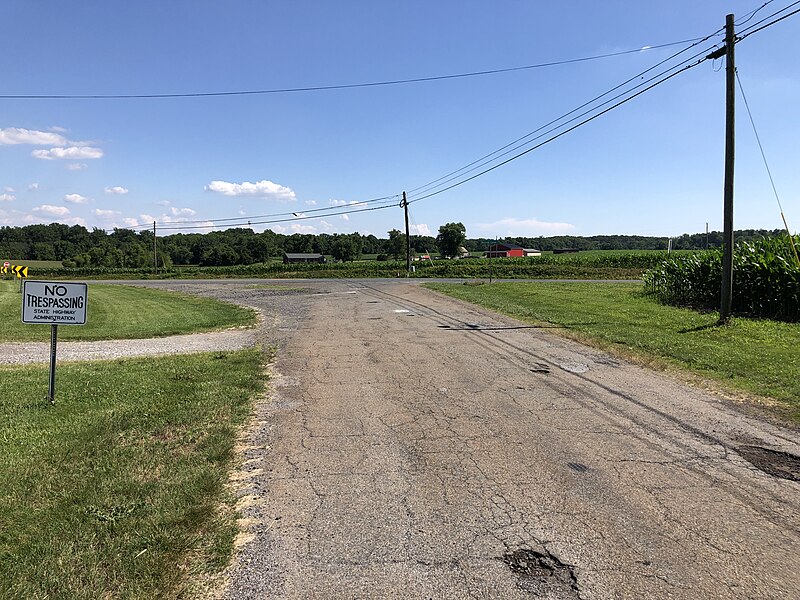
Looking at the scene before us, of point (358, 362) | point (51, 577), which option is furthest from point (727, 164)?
point (51, 577)

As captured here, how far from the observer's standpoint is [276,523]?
386 centimetres

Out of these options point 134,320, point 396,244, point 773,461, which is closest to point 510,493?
point 773,461

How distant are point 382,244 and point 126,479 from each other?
127 meters

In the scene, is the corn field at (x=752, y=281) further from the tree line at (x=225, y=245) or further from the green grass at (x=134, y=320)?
the tree line at (x=225, y=245)

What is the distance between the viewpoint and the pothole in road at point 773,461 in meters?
4.79

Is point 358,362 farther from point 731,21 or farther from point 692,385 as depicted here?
point 731,21

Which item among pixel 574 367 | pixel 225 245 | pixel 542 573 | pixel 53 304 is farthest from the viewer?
pixel 225 245

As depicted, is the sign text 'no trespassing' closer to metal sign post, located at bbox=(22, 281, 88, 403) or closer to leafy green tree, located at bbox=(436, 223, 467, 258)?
metal sign post, located at bbox=(22, 281, 88, 403)

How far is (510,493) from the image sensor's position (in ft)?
14.3

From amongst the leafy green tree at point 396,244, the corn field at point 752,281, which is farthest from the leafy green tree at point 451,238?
the corn field at point 752,281

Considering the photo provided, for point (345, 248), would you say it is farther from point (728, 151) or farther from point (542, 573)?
point (542, 573)

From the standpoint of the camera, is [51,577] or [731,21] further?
[731,21]

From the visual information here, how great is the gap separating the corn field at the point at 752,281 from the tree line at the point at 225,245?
2528 inches

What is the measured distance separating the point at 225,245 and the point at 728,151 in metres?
95.4
